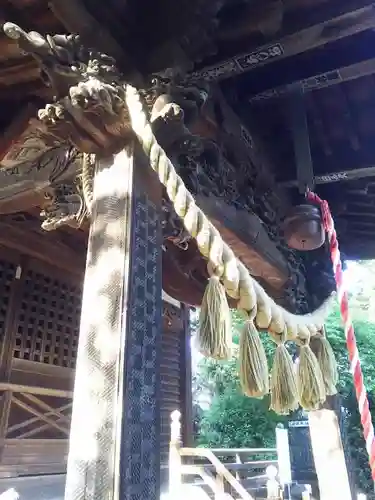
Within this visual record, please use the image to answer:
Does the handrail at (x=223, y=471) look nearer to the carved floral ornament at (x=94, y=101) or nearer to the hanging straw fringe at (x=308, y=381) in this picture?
the hanging straw fringe at (x=308, y=381)

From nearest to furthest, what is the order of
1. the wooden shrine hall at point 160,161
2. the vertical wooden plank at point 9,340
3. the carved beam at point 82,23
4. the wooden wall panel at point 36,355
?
the wooden shrine hall at point 160,161 → the carved beam at point 82,23 → the vertical wooden plank at point 9,340 → the wooden wall panel at point 36,355

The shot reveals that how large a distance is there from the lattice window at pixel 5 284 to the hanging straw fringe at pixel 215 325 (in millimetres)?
2983

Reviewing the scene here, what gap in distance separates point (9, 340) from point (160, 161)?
3.09 m

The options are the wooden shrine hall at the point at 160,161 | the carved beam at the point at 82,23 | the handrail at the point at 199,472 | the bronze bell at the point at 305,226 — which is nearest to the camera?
the wooden shrine hall at the point at 160,161

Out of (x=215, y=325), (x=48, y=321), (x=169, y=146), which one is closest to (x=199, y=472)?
(x=48, y=321)

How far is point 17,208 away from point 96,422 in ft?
6.64

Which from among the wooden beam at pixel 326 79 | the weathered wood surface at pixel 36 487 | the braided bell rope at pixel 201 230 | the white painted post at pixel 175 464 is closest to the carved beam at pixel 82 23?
the braided bell rope at pixel 201 230

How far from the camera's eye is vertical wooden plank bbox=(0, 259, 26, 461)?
11.9 feet

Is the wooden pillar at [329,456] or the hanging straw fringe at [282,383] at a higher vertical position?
the hanging straw fringe at [282,383]

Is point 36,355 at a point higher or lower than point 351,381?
lower

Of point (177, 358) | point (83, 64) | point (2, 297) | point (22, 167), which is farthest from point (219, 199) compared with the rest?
point (177, 358)

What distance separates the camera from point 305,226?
8.00ft

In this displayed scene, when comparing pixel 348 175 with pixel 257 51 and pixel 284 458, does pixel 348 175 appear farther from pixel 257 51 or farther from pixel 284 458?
pixel 284 458

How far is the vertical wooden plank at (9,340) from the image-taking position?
364 cm
